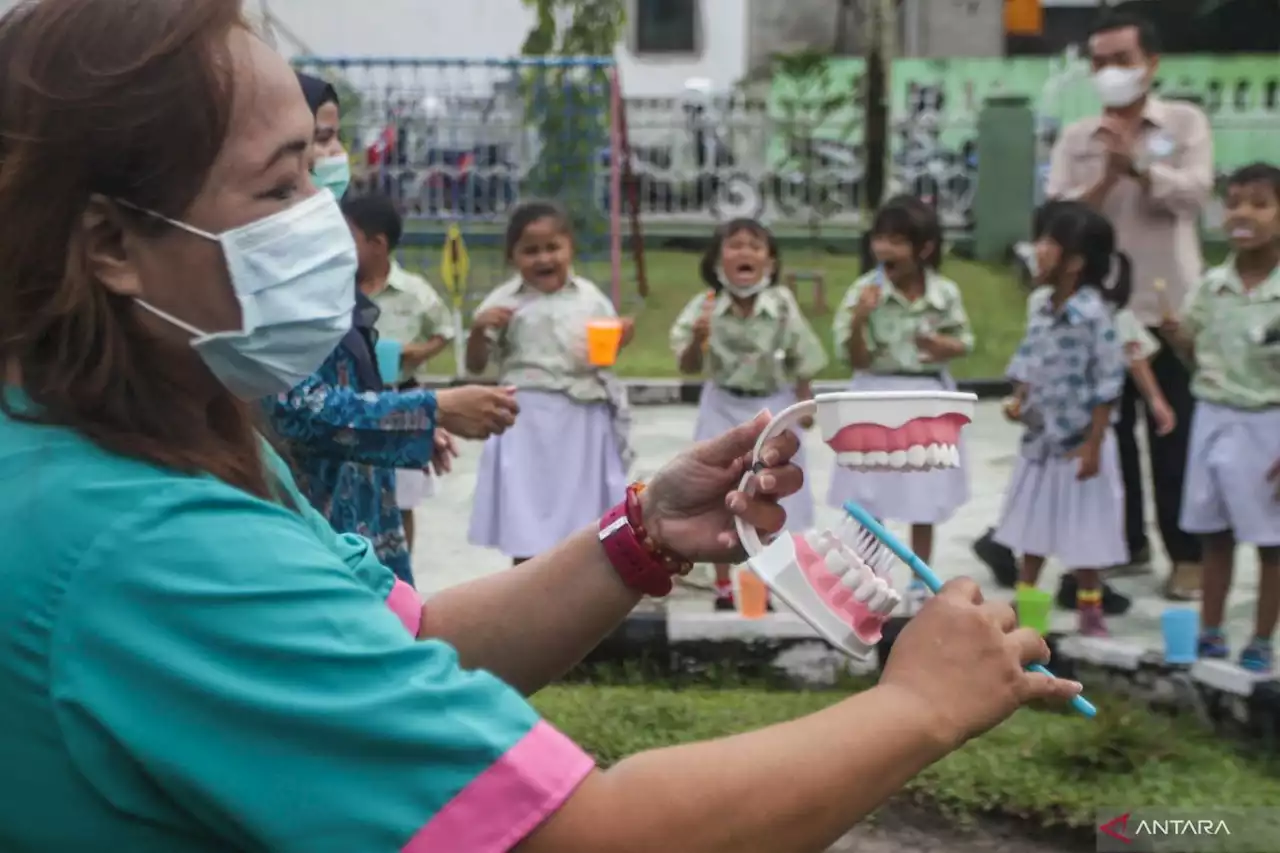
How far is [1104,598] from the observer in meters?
5.72

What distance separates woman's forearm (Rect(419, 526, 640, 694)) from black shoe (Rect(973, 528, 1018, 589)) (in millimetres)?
4377

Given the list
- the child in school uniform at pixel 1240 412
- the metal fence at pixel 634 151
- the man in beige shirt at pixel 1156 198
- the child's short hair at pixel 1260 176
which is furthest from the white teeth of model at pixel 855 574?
the metal fence at pixel 634 151

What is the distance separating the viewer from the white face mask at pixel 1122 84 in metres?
5.75

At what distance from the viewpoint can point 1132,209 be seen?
19.1 ft

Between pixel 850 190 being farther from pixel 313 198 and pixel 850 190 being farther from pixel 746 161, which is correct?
pixel 313 198

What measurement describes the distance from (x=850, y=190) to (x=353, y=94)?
6.89 m

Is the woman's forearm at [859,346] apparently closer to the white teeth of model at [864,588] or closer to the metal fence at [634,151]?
the white teeth of model at [864,588]

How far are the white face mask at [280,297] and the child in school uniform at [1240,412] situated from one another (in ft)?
12.9

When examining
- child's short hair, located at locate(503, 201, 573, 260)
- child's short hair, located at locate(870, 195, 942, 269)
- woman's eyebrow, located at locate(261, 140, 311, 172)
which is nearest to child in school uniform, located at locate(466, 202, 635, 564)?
child's short hair, located at locate(503, 201, 573, 260)

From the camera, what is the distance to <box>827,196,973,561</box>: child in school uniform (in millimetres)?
5816

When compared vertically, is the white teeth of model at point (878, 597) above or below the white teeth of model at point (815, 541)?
below

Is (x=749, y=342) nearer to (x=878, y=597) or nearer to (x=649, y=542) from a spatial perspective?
(x=649, y=542)

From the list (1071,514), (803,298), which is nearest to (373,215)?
(1071,514)

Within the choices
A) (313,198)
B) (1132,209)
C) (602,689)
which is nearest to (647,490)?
(313,198)
